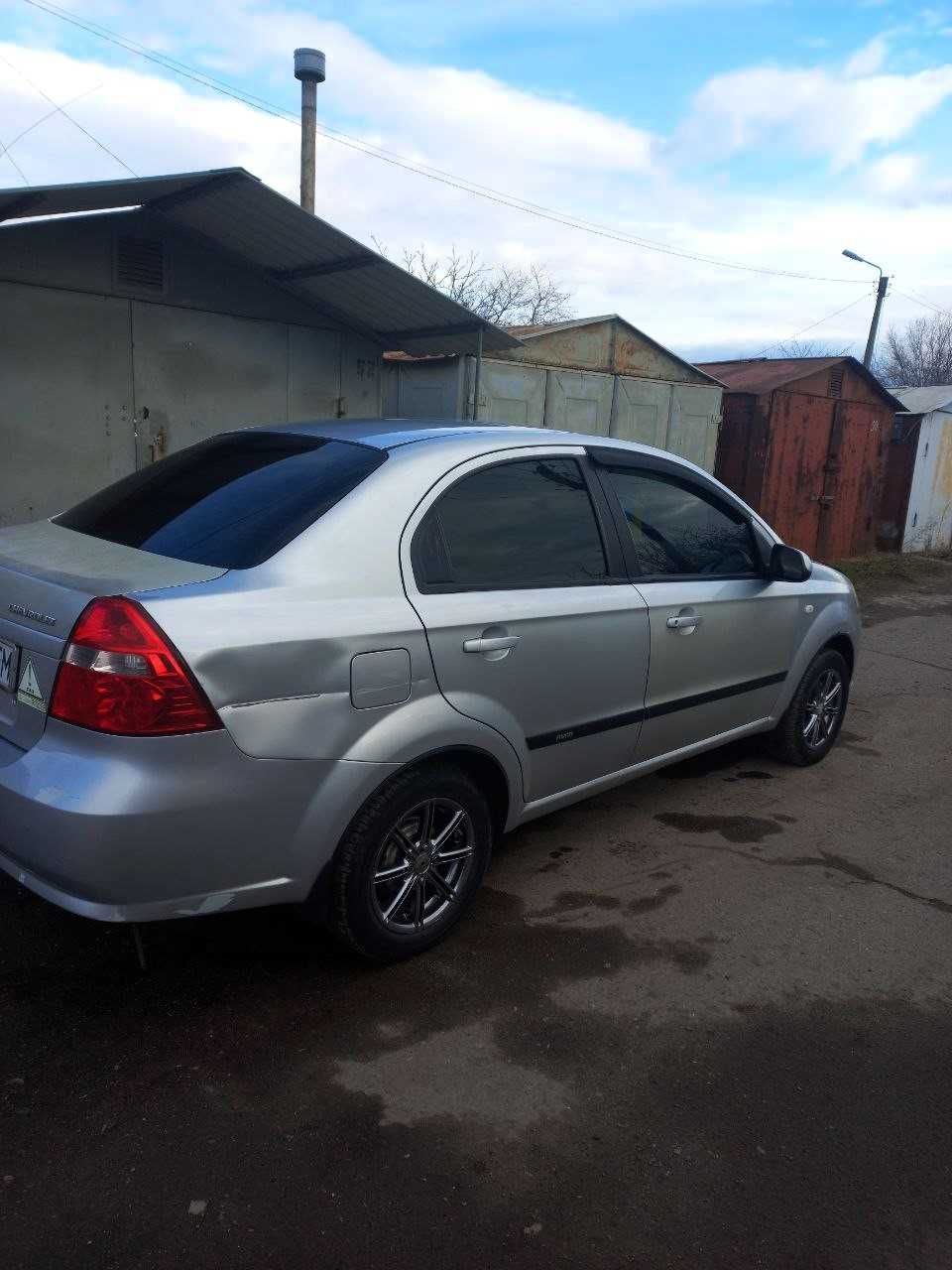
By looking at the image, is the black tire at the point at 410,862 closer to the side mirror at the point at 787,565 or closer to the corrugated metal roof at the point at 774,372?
the side mirror at the point at 787,565

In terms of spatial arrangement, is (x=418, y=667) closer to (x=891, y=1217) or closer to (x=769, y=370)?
(x=891, y=1217)

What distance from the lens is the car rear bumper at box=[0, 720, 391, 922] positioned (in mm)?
2227

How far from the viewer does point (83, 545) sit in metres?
2.80

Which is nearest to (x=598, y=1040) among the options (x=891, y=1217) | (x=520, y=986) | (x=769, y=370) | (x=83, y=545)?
(x=520, y=986)

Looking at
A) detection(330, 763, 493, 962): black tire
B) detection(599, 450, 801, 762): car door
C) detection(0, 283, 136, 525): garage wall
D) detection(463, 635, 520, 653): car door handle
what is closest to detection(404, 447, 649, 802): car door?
detection(463, 635, 520, 653): car door handle

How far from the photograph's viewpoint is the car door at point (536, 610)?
A: 2.85 meters

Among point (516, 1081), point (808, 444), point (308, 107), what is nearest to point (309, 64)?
point (308, 107)

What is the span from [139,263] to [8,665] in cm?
486

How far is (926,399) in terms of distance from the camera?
1493 cm

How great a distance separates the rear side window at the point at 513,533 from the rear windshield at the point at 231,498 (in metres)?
0.30

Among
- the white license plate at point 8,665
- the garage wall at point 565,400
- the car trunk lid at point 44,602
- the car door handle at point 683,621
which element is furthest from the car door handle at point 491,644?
the garage wall at point 565,400

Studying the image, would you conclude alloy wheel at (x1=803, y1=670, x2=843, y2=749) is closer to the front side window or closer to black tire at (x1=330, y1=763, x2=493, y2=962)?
the front side window

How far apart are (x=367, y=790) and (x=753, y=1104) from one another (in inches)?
50.1

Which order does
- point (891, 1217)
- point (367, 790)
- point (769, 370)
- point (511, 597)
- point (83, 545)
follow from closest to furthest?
point (891, 1217) → point (367, 790) → point (83, 545) → point (511, 597) → point (769, 370)
